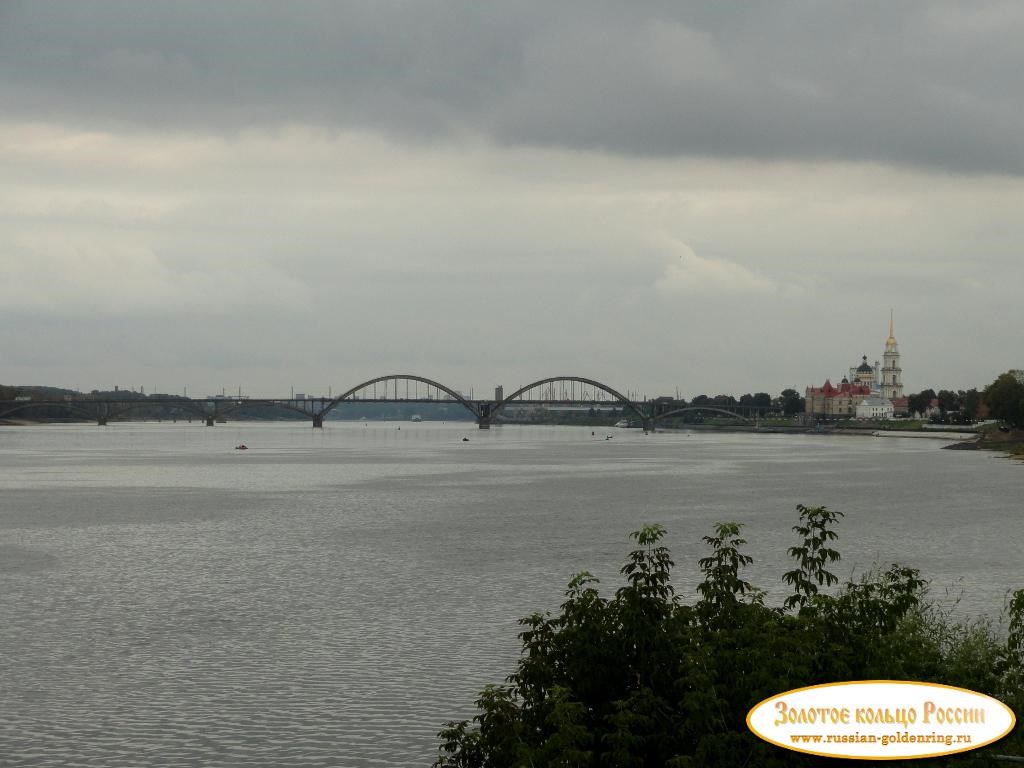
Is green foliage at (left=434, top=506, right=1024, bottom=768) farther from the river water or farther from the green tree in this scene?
the green tree

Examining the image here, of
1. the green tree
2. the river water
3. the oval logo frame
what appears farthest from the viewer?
the green tree

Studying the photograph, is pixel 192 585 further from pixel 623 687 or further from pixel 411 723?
pixel 623 687

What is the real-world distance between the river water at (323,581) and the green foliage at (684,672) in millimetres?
3925

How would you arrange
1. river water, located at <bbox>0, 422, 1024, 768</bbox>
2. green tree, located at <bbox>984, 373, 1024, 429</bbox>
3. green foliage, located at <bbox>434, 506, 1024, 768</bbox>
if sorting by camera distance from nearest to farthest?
green foliage, located at <bbox>434, 506, 1024, 768</bbox>
river water, located at <bbox>0, 422, 1024, 768</bbox>
green tree, located at <bbox>984, 373, 1024, 429</bbox>

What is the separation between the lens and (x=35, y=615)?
2722cm

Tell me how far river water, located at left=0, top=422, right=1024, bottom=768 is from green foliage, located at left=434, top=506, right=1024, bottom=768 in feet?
12.9

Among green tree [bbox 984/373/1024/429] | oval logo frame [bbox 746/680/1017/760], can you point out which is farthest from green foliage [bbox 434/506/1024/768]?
green tree [bbox 984/373/1024/429]

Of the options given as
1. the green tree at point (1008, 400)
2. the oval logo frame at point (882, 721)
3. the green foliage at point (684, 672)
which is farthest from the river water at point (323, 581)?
the green tree at point (1008, 400)

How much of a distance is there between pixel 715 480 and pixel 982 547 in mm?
43535

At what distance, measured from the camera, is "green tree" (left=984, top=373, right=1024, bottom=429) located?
504 feet

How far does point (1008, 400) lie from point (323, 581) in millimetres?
139219

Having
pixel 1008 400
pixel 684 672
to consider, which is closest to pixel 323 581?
pixel 684 672

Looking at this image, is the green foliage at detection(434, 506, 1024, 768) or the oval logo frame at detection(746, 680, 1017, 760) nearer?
the oval logo frame at detection(746, 680, 1017, 760)

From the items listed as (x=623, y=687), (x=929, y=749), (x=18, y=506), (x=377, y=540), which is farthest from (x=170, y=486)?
(x=929, y=749)
